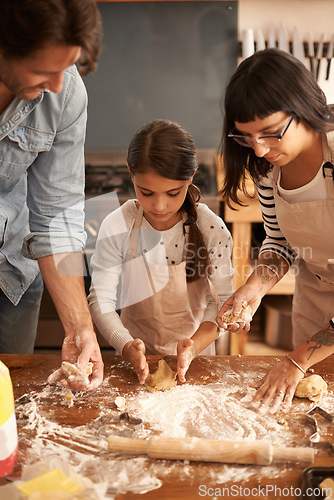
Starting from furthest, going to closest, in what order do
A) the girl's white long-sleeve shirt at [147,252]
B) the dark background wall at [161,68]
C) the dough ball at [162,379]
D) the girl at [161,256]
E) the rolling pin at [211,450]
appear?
1. the dark background wall at [161,68]
2. the girl's white long-sleeve shirt at [147,252]
3. the girl at [161,256]
4. the dough ball at [162,379]
5. the rolling pin at [211,450]

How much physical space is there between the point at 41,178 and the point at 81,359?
1.85 feet

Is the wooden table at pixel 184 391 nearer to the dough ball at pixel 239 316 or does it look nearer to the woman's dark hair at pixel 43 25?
the dough ball at pixel 239 316

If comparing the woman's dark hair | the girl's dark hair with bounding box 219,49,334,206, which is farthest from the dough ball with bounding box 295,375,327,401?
the woman's dark hair

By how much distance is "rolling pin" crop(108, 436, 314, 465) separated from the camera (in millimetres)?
997

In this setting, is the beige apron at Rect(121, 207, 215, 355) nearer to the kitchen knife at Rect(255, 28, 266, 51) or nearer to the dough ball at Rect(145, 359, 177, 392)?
the dough ball at Rect(145, 359, 177, 392)

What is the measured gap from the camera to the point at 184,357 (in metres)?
1.36

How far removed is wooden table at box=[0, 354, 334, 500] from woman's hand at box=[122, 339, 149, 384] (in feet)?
0.08

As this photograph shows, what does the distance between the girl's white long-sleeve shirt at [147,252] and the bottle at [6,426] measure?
0.70m

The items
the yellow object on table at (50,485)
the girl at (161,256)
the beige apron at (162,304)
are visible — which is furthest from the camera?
the beige apron at (162,304)

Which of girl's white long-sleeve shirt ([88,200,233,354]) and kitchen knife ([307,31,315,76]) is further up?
kitchen knife ([307,31,315,76])

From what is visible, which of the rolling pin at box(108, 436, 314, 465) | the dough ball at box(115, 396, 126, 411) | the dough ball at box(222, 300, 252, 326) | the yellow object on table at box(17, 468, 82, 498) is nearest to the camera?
the yellow object on table at box(17, 468, 82, 498)

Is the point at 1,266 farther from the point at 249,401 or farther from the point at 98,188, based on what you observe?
the point at 98,188

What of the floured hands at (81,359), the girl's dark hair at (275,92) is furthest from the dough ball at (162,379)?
the girl's dark hair at (275,92)

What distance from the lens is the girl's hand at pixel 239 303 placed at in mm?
1485
